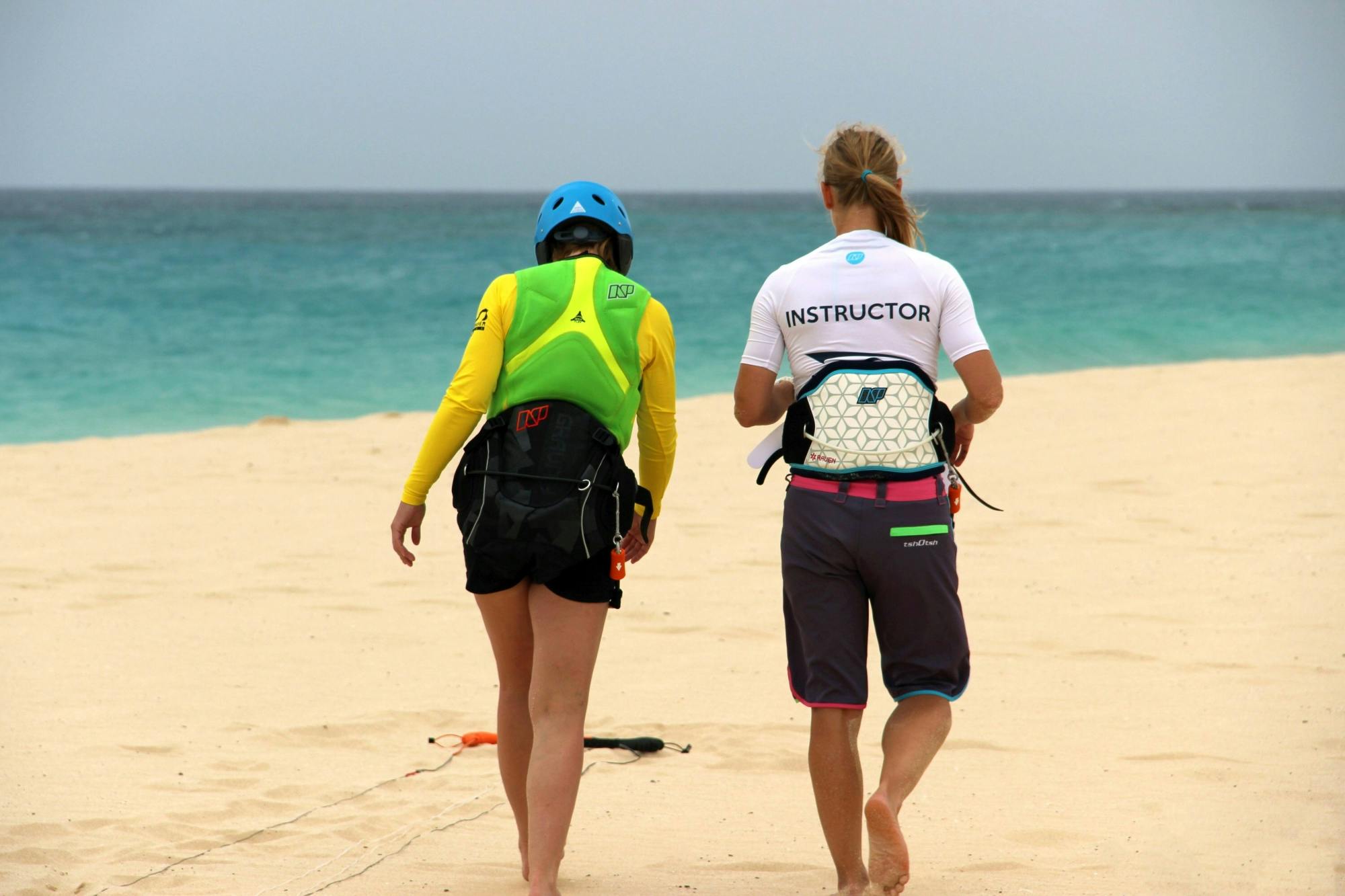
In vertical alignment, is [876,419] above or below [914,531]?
above

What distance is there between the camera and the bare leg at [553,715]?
3162 millimetres

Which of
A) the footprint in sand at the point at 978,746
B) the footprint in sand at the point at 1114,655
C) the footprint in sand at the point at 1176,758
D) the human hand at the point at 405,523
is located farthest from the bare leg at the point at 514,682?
the footprint in sand at the point at 1114,655

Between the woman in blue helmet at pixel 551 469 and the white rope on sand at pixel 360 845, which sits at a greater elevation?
the woman in blue helmet at pixel 551 469

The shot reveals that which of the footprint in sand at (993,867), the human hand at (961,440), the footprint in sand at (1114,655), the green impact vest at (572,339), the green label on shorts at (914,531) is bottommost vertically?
the footprint in sand at (1114,655)

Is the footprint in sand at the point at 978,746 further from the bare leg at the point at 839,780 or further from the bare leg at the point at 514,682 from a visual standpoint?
the bare leg at the point at 514,682

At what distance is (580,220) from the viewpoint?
10.8 ft

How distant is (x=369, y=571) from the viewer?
7.16 meters

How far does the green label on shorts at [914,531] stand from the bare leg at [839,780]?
0.45 metres

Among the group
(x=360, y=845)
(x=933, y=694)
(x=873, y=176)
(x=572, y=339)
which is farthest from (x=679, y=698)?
(x=873, y=176)

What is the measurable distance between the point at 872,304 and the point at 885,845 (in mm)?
1209

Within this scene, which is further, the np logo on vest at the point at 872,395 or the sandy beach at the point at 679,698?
the sandy beach at the point at 679,698

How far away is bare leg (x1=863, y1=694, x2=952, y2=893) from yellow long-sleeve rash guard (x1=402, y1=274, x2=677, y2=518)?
789mm

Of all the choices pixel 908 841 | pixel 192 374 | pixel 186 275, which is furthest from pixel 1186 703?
pixel 186 275

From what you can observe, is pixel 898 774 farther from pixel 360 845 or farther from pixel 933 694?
pixel 360 845
